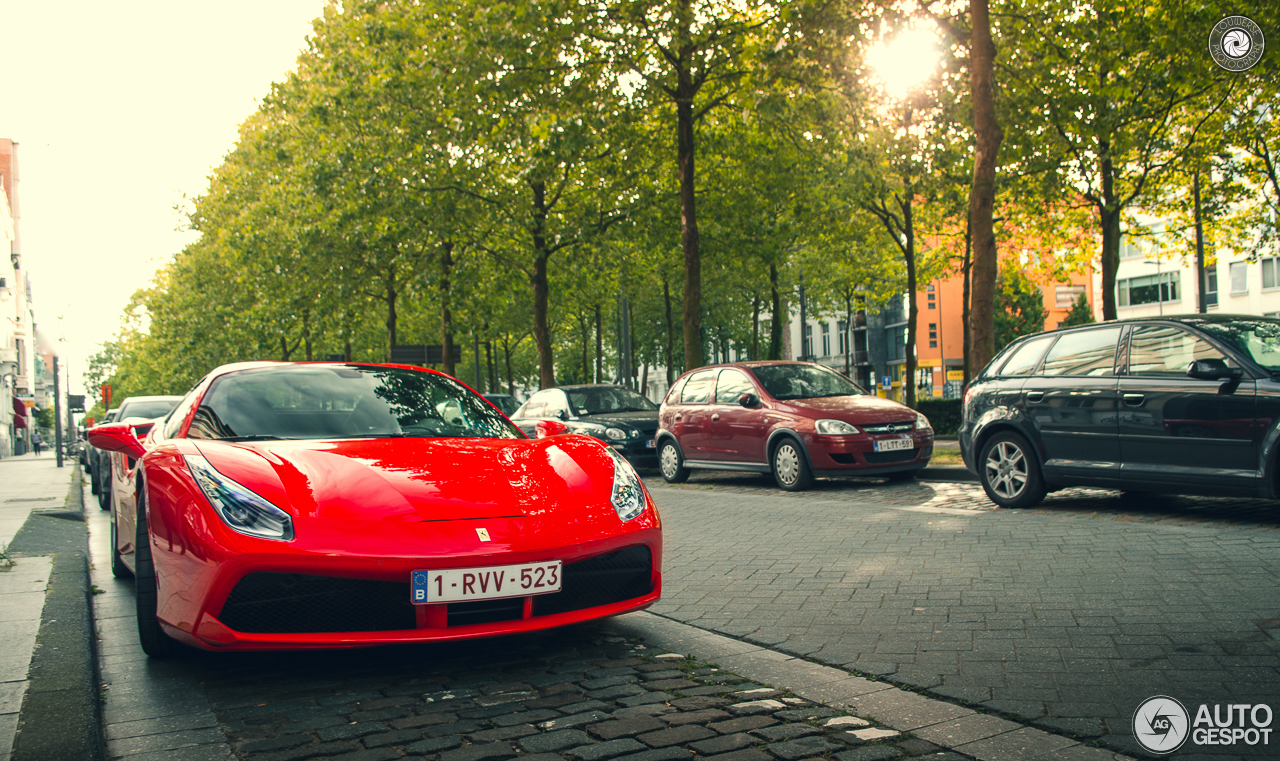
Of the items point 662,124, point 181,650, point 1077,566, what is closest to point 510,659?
point 181,650

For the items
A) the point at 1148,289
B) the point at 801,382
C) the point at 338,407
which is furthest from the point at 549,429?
the point at 1148,289

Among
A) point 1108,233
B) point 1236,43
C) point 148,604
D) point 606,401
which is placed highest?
point 1236,43

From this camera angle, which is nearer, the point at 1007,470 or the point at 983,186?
the point at 1007,470

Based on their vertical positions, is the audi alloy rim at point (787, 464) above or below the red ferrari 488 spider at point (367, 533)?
below

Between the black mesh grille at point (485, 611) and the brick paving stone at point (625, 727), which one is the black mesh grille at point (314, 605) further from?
the brick paving stone at point (625, 727)

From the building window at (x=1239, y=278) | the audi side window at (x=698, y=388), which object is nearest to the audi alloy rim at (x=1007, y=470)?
the audi side window at (x=698, y=388)

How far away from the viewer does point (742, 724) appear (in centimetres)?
327

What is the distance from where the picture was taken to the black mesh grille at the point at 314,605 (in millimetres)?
3588

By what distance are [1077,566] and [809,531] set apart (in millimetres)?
2499

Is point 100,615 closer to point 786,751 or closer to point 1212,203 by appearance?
point 786,751

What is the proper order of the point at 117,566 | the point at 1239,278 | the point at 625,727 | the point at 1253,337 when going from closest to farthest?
the point at 625,727, the point at 117,566, the point at 1253,337, the point at 1239,278

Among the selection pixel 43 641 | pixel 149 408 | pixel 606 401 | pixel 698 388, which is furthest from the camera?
pixel 149 408

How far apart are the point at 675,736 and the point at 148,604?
8.03 feet

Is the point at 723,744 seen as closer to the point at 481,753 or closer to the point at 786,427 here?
the point at 481,753
